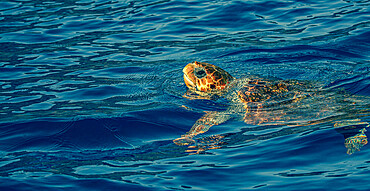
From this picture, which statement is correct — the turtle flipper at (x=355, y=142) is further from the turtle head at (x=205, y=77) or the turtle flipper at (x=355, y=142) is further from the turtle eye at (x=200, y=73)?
the turtle eye at (x=200, y=73)

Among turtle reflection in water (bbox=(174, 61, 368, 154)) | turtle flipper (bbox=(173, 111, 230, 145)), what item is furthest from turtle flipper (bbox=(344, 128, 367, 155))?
turtle flipper (bbox=(173, 111, 230, 145))

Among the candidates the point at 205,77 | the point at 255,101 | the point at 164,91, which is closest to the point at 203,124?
the point at 255,101

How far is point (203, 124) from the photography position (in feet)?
21.7

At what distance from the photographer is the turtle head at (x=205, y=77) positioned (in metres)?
7.85

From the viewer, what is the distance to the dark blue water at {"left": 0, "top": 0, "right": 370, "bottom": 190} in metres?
5.14

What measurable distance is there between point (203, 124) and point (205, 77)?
4.87ft

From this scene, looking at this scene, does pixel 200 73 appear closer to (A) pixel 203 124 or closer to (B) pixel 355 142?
(A) pixel 203 124

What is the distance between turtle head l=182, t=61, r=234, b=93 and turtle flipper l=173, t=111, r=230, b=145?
3.22 ft

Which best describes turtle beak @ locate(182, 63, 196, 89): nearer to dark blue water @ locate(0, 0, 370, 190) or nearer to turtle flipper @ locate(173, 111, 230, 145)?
dark blue water @ locate(0, 0, 370, 190)

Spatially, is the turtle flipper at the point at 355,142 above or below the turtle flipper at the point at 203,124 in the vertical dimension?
below

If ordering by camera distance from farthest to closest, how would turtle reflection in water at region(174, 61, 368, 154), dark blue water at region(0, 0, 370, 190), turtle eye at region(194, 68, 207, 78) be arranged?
1. turtle eye at region(194, 68, 207, 78)
2. turtle reflection in water at region(174, 61, 368, 154)
3. dark blue water at region(0, 0, 370, 190)

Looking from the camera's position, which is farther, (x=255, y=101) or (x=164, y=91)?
(x=164, y=91)

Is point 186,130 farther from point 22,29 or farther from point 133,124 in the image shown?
point 22,29

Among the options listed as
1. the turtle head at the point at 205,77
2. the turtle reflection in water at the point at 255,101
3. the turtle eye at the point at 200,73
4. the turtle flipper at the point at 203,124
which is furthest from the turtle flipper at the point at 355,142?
the turtle eye at the point at 200,73
